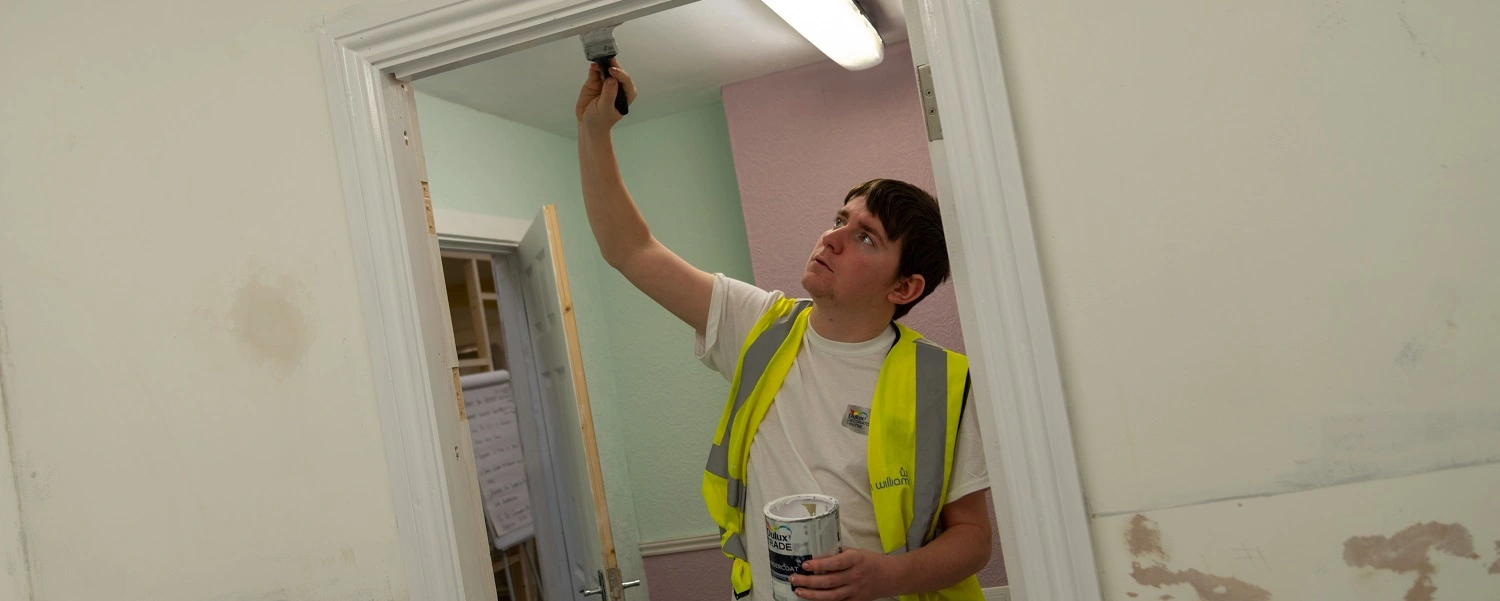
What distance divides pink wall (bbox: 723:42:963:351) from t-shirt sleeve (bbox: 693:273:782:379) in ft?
5.61

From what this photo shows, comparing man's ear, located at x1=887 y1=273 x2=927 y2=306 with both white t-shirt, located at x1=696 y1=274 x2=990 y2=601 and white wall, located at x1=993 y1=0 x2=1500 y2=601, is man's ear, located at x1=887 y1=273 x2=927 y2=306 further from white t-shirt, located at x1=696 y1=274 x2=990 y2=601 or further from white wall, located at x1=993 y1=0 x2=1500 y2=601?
white wall, located at x1=993 y1=0 x2=1500 y2=601

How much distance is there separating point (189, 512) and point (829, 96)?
2.77 m

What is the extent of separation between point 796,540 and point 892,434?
1.49ft

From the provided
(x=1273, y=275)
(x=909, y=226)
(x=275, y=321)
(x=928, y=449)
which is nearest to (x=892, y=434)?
(x=928, y=449)

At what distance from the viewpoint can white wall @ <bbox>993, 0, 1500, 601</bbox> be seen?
101 centimetres

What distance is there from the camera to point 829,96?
12.1 feet

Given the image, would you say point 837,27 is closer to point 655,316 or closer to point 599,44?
point 599,44

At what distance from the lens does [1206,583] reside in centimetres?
107

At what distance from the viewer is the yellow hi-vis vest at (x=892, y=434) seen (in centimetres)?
161

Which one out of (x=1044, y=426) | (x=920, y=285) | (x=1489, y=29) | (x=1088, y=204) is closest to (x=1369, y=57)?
(x=1489, y=29)

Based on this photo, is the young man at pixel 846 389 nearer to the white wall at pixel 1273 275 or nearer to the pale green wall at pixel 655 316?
the white wall at pixel 1273 275

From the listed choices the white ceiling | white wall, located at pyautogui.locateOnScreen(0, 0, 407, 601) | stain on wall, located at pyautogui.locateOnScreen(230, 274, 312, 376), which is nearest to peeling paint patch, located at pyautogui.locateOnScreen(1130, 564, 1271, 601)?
white wall, located at pyautogui.locateOnScreen(0, 0, 407, 601)

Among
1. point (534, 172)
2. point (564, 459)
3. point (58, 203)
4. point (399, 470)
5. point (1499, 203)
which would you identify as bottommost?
point (564, 459)

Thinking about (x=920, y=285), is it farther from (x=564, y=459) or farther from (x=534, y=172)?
(x=534, y=172)
